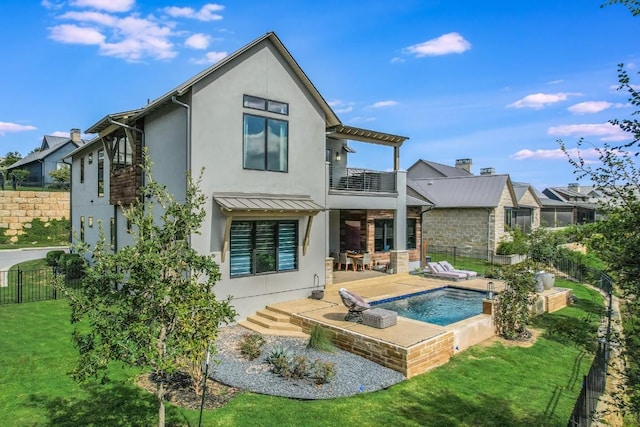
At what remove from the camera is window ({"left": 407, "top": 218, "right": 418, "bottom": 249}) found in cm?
2423

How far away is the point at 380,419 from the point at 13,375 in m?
7.90

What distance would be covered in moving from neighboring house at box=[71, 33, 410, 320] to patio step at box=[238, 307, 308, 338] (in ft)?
1.45

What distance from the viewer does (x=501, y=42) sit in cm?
1661

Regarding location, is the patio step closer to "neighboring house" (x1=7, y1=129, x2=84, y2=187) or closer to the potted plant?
the potted plant

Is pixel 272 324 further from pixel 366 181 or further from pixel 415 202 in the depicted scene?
pixel 415 202

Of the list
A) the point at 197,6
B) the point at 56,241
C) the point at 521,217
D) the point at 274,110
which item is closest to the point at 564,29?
the point at 274,110

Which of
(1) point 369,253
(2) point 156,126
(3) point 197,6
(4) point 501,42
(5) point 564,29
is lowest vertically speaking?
(1) point 369,253

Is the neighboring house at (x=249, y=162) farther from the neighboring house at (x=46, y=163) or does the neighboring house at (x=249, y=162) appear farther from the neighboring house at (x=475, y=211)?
the neighboring house at (x=46, y=163)

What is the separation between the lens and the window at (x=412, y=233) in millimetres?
24231

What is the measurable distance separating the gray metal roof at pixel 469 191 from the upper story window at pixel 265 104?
16205 millimetres

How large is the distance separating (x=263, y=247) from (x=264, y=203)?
1.77 metres

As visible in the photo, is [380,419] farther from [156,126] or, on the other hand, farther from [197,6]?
[197,6]

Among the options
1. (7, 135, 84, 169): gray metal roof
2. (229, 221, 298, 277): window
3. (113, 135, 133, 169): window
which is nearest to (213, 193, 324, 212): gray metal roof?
(229, 221, 298, 277): window

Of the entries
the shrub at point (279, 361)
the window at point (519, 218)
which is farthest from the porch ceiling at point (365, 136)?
the window at point (519, 218)
